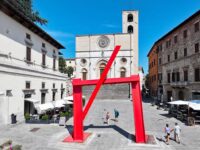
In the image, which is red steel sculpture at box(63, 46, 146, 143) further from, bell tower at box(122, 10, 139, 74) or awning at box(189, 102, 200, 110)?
bell tower at box(122, 10, 139, 74)

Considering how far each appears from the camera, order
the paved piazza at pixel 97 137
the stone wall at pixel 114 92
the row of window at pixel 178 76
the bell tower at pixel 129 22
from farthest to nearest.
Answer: the bell tower at pixel 129 22
the stone wall at pixel 114 92
the row of window at pixel 178 76
the paved piazza at pixel 97 137

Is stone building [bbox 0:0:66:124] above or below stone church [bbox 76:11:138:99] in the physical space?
below

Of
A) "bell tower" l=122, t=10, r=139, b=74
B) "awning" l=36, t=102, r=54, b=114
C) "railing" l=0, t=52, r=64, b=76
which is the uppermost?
"bell tower" l=122, t=10, r=139, b=74

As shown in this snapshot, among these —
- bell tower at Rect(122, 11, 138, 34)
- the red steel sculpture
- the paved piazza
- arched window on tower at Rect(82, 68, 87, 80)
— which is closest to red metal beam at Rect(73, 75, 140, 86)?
the red steel sculpture

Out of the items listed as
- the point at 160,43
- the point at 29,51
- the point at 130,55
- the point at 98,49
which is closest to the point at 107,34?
the point at 98,49

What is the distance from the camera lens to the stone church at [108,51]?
5372 cm

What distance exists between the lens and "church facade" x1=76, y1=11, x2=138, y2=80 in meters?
53.7

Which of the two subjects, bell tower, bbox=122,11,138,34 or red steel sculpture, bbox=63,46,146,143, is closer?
red steel sculpture, bbox=63,46,146,143

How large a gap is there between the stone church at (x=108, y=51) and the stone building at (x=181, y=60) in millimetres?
13723

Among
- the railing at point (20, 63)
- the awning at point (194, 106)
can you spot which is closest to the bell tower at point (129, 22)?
the railing at point (20, 63)

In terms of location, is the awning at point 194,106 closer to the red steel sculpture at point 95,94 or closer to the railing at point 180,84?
the red steel sculpture at point 95,94

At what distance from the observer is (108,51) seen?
55.3 meters

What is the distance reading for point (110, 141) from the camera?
1270cm

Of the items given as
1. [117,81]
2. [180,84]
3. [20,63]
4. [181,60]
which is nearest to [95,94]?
[117,81]
